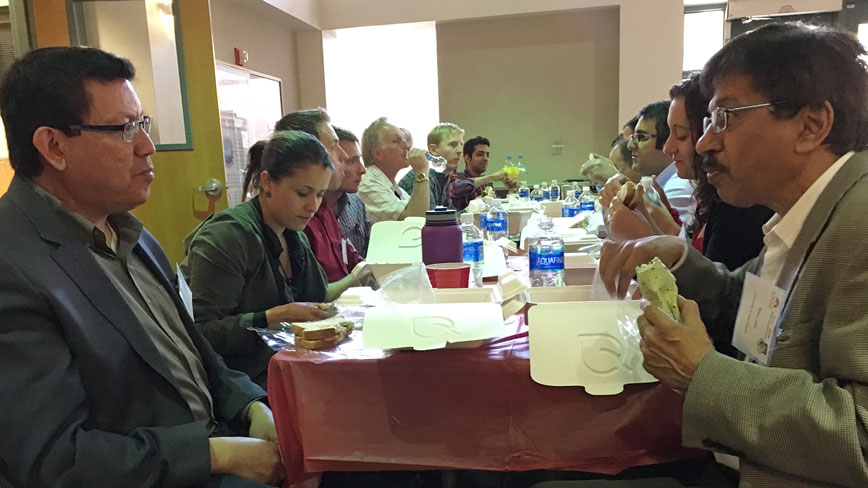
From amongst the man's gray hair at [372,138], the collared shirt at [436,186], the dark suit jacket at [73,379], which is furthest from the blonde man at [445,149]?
the dark suit jacket at [73,379]

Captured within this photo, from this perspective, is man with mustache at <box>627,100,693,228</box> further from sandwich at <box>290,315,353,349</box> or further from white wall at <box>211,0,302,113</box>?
white wall at <box>211,0,302,113</box>

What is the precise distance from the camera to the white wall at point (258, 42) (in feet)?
15.1

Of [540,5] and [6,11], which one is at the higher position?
[540,5]

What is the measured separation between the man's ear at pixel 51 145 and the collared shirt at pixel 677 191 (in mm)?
2307

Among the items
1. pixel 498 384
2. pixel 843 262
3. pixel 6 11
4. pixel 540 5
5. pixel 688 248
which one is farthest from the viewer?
pixel 540 5

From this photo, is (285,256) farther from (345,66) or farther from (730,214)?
(345,66)

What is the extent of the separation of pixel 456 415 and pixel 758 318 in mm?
563

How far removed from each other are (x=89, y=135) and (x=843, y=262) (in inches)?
50.6

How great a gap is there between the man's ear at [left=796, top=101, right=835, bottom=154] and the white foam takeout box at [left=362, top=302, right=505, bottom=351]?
0.59 metres

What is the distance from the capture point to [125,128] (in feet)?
3.52

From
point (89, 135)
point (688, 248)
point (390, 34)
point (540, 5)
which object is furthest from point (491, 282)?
point (390, 34)

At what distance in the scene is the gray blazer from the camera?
0.69 meters

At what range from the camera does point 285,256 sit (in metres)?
1.88

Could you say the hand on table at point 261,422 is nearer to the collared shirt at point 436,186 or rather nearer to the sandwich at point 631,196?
the sandwich at point 631,196
